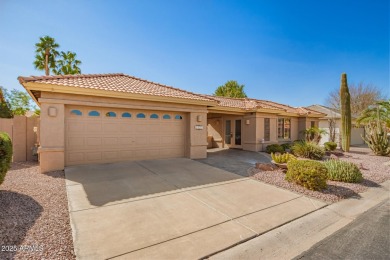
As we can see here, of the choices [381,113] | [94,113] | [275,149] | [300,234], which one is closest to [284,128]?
[275,149]

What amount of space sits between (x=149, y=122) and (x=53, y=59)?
67.7ft

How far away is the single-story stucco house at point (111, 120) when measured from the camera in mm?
7205

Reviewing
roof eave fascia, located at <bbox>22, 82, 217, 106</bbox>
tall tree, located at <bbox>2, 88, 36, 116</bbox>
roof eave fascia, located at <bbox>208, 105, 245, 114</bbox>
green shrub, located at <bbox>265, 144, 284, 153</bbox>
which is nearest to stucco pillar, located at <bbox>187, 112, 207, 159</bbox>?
roof eave fascia, located at <bbox>22, 82, 217, 106</bbox>

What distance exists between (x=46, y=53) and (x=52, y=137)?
2006 centimetres

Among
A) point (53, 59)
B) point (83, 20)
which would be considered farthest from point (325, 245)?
point (53, 59)

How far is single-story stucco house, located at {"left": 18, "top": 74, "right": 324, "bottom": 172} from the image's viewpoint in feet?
23.6

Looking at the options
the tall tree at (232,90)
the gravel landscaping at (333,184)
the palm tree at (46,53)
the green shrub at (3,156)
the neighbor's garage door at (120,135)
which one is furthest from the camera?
the tall tree at (232,90)

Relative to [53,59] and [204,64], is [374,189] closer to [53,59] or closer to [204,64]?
[204,64]

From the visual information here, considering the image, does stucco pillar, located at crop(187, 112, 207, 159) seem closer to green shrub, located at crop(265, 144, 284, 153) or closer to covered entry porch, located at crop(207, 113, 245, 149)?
covered entry porch, located at crop(207, 113, 245, 149)

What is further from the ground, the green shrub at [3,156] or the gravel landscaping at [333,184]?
the green shrub at [3,156]

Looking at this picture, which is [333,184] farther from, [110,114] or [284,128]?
[284,128]

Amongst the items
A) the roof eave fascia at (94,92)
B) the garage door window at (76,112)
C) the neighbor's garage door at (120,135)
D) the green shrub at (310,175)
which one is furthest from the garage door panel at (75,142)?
the green shrub at (310,175)

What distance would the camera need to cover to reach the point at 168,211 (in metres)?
4.26

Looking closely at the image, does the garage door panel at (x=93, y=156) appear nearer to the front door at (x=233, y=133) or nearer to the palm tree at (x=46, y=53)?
the front door at (x=233, y=133)
